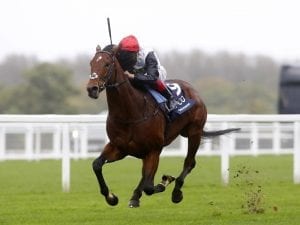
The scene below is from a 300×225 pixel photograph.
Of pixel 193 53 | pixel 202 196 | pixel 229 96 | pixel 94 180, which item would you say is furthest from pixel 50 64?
pixel 202 196

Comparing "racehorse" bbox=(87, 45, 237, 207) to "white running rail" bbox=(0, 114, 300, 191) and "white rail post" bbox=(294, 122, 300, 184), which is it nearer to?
"white rail post" bbox=(294, 122, 300, 184)

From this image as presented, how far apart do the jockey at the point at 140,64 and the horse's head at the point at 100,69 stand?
8.9 inches

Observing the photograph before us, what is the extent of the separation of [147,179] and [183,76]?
46.8 m

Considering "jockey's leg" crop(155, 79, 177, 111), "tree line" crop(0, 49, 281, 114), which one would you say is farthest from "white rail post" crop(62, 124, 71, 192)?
"tree line" crop(0, 49, 281, 114)

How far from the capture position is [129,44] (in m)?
7.91

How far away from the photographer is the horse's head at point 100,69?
7.15 m

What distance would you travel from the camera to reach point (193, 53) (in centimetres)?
6047

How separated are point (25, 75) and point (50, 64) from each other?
186 cm

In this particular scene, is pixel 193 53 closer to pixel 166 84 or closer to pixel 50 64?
pixel 50 64

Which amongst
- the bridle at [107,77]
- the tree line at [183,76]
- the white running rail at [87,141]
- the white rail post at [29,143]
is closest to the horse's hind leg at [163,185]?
the bridle at [107,77]

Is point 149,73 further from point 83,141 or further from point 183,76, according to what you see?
point 183,76

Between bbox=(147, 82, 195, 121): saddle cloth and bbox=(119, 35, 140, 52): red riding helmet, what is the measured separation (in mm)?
497

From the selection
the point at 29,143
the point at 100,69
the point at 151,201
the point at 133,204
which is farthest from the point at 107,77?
the point at 29,143

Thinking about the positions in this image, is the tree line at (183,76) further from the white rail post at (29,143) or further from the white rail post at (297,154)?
the white rail post at (297,154)
